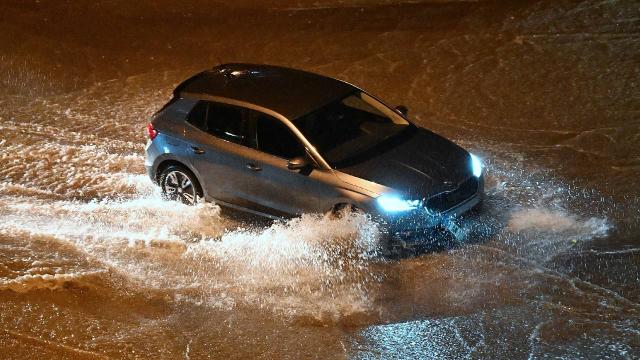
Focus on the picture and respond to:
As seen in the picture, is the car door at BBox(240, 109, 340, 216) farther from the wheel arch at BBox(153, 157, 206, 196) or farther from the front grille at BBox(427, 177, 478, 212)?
the front grille at BBox(427, 177, 478, 212)

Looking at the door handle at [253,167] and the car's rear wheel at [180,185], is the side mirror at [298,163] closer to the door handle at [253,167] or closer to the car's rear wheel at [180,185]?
the door handle at [253,167]

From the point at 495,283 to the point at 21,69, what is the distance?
1037 centimetres

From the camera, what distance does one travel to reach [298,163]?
8.70m

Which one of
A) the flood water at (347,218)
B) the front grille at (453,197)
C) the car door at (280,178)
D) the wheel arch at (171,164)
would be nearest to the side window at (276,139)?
the car door at (280,178)

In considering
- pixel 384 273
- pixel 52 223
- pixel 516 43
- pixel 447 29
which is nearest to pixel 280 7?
pixel 447 29

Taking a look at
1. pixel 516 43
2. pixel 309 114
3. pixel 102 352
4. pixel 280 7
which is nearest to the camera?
pixel 102 352

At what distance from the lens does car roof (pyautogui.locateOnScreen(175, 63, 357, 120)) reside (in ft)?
30.4

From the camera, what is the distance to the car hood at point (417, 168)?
8.51 meters

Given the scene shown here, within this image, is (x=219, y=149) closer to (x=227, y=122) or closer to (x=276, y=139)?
(x=227, y=122)

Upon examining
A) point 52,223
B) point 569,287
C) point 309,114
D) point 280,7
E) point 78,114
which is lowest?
point 569,287

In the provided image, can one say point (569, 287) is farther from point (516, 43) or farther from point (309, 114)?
point (516, 43)

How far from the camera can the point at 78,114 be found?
13.3 meters

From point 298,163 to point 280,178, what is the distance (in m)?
0.38

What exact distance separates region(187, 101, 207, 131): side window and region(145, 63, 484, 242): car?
0.5 inches
